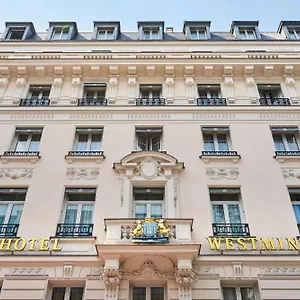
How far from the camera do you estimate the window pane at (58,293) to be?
10766 millimetres

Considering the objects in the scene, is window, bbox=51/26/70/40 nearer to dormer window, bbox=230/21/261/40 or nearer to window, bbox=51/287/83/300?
dormer window, bbox=230/21/261/40

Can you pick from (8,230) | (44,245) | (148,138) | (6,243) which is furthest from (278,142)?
(6,243)

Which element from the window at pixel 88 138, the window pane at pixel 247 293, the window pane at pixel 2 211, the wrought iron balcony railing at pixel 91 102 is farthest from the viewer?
the wrought iron balcony railing at pixel 91 102

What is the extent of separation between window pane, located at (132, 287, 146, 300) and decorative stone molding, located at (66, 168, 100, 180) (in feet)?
14.2

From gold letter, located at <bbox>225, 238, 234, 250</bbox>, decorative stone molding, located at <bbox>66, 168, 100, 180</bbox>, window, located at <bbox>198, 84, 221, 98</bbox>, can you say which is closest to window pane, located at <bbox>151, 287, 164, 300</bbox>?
gold letter, located at <bbox>225, 238, 234, 250</bbox>

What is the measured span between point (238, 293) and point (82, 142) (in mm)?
8184

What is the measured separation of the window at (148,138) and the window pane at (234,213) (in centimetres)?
391

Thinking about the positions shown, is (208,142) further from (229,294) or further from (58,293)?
(58,293)

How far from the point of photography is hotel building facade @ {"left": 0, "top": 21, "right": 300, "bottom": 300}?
10.7m

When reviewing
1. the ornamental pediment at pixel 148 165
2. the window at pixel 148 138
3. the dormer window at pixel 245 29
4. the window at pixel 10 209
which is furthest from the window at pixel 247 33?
the window at pixel 10 209

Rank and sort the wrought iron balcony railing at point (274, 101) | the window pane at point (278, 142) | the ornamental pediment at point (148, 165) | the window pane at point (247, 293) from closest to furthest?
the window pane at point (247, 293) → the ornamental pediment at point (148, 165) → the window pane at point (278, 142) → the wrought iron balcony railing at point (274, 101)

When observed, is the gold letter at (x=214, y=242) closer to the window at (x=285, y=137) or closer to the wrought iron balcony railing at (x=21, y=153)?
the window at (x=285, y=137)

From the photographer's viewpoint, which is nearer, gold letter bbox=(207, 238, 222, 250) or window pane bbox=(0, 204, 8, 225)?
gold letter bbox=(207, 238, 222, 250)

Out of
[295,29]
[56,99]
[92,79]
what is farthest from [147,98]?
[295,29]
